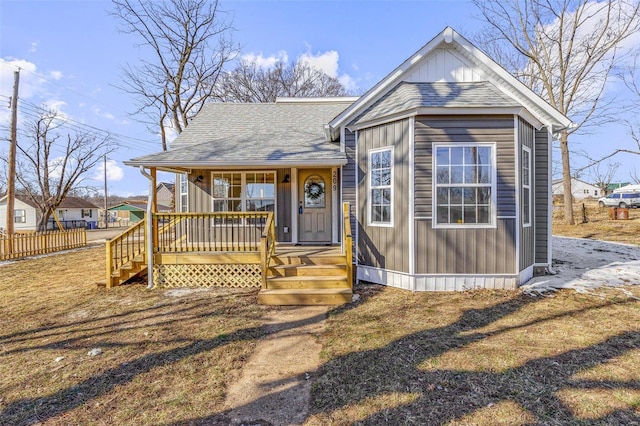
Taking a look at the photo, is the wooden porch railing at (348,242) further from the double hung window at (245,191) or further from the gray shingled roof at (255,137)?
the double hung window at (245,191)

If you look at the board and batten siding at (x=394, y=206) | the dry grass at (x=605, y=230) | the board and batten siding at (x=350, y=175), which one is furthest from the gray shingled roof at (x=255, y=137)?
the dry grass at (x=605, y=230)

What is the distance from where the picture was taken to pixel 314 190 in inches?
356

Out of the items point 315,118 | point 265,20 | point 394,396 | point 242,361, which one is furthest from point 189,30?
point 394,396

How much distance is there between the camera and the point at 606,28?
52.9 feet

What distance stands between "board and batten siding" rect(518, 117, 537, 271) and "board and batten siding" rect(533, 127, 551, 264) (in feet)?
0.57

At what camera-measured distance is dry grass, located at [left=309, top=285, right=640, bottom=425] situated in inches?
110

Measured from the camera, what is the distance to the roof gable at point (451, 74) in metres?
7.07

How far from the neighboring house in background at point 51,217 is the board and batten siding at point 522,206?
40.1 meters

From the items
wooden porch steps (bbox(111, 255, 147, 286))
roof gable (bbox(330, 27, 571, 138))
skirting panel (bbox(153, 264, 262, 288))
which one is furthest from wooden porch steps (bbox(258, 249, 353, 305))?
wooden porch steps (bbox(111, 255, 147, 286))

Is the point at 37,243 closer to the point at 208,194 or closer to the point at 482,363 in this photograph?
the point at 208,194

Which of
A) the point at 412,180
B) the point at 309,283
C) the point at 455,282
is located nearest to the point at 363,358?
the point at 309,283

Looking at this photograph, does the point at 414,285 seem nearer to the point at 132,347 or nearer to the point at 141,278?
the point at 132,347

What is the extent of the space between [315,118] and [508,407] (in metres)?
9.53

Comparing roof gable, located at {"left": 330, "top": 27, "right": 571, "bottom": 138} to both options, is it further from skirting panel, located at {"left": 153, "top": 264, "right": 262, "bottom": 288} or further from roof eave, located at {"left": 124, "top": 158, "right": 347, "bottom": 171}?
skirting panel, located at {"left": 153, "top": 264, "right": 262, "bottom": 288}
